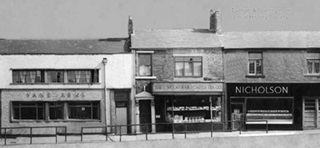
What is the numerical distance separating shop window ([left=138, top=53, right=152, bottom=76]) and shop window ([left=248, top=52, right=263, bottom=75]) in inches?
169

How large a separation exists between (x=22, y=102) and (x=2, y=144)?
11.1 ft

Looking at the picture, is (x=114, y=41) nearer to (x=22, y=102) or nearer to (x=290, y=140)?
(x=22, y=102)

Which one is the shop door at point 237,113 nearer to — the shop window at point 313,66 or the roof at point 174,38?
the roof at point 174,38

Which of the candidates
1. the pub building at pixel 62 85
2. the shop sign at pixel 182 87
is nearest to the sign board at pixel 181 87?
the shop sign at pixel 182 87

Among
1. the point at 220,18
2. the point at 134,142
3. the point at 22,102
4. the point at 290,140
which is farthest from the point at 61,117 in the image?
the point at 290,140

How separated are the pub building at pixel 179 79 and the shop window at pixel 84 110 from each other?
5.74ft

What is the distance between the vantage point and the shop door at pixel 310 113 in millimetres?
21875

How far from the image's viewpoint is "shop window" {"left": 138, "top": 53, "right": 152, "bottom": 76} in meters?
21.7

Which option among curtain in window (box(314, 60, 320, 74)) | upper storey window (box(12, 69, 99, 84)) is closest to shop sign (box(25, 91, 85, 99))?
upper storey window (box(12, 69, 99, 84))

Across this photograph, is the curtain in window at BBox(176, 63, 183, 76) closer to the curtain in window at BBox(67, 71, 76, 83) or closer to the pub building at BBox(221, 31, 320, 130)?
the pub building at BBox(221, 31, 320, 130)

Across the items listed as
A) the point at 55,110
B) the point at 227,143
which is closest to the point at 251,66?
the point at 227,143

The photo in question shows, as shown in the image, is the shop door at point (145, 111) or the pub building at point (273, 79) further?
the shop door at point (145, 111)

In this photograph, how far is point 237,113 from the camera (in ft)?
71.5

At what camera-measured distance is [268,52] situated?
21547mm
